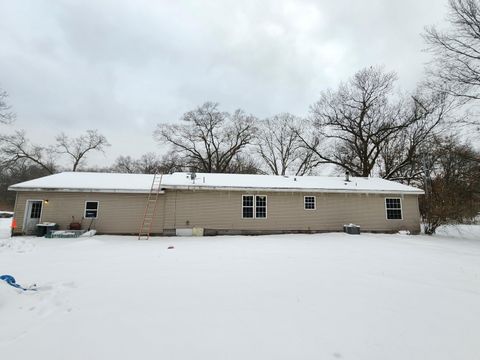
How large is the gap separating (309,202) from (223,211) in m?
5.06

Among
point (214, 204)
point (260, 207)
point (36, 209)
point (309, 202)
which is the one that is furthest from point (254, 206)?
point (36, 209)

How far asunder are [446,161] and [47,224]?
86.8ft

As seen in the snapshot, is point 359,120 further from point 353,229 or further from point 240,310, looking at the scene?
point 240,310

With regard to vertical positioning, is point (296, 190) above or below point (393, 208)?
above

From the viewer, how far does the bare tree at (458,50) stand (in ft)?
40.2

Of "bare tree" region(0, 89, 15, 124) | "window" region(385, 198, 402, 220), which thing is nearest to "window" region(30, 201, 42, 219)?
"bare tree" region(0, 89, 15, 124)

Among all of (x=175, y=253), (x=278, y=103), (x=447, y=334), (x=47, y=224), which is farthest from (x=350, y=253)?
(x=278, y=103)

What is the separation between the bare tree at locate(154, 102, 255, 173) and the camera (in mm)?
30422

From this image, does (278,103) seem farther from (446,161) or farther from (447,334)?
(447,334)

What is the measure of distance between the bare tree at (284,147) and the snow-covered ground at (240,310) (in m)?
22.6

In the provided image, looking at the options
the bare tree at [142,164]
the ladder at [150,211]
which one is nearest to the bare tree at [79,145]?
the bare tree at [142,164]

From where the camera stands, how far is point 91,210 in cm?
1236

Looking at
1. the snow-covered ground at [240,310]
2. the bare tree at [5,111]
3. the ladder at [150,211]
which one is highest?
the bare tree at [5,111]

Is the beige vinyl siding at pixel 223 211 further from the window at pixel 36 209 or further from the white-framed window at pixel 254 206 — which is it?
the window at pixel 36 209
